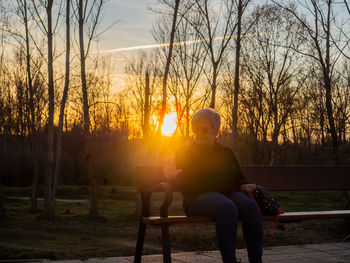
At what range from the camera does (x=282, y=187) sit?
5602mm

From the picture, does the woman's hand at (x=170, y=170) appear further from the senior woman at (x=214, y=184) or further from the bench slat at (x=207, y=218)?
the bench slat at (x=207, y=218)

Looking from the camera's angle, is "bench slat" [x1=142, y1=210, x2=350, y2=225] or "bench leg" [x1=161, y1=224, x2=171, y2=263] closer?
"bench leg" [x1=161, y1=224, x2=171, y2=263]

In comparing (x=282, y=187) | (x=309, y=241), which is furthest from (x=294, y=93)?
(x=282, y=187)

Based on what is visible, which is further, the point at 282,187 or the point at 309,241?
the point at 309,241

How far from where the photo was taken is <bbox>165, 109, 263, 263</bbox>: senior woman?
3.93 meters

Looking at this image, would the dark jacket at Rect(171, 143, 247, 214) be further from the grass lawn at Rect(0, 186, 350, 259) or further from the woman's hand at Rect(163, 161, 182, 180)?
the grass lawn at Rect(0, 186, 350, 259)

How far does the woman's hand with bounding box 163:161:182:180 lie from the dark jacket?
0.11 feet

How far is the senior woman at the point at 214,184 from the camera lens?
393 cm

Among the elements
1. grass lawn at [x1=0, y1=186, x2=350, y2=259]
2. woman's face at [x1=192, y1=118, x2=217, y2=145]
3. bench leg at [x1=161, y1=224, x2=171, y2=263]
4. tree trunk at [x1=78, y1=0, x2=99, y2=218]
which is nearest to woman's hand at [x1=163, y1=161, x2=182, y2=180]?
woman's face at [x1=192, y1=118, x2=217, y2=145]

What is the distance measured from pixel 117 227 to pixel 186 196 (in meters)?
8.51

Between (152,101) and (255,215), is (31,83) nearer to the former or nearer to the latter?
(255,215)

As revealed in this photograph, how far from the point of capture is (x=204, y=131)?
14.2ft

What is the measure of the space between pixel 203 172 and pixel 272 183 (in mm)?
1566

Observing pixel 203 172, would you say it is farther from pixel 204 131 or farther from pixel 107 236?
pixel 107 236
